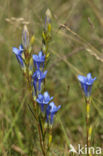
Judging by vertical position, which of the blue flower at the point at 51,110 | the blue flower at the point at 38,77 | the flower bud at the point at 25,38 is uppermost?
the flower bud at the point at 25,38

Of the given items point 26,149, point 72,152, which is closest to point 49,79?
point 26,149

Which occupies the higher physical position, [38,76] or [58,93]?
[58,93]

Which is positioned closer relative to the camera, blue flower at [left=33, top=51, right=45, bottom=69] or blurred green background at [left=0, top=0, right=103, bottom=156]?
blue flower at [left=33, top=51, right=45, bottom=69]

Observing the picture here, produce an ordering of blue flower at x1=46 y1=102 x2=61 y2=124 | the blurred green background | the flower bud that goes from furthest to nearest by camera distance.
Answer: the blurred green background → blue flower at x1=46 y1=102 x2=61 y2=124 → the flower bud

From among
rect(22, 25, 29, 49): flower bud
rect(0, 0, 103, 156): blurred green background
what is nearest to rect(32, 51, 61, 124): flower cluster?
rect(22, 25, 29, 49): flower bud

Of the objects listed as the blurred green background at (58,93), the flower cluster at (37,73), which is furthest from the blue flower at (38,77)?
the blurred green background at (58,93)

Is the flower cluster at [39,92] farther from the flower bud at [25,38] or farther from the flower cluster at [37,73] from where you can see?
the flower bud at [25,38]

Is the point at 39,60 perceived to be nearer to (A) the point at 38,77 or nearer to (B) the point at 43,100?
(A) the point at 38,77

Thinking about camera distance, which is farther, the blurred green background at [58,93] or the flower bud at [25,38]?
the blurred green background at [58,93]

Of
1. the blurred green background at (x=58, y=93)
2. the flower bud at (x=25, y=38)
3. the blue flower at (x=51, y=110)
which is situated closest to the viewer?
the flower bud at (x=25, y=38)

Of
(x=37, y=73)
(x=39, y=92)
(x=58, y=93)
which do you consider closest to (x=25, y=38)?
(x=37, y=73)

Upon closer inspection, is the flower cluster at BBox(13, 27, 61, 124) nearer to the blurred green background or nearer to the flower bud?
the flower bud

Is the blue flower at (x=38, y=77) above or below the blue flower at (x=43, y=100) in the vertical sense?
above
